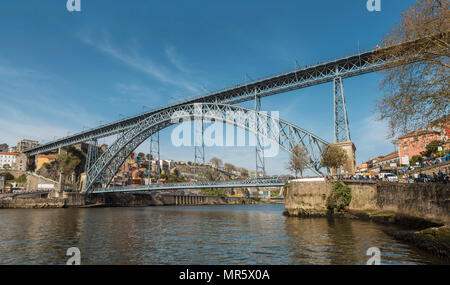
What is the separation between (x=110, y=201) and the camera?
56.6 meters

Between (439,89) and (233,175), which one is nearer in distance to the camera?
(439,89)

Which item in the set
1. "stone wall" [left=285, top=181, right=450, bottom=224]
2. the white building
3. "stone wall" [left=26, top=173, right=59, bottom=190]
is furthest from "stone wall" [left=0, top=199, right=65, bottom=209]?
the white building

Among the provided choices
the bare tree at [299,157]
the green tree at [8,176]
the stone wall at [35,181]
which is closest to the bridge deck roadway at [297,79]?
the bare tree at [299,157]

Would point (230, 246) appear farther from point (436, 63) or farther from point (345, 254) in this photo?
point (436, 63)

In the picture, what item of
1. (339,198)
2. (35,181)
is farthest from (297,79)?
(35,181)

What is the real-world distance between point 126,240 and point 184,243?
9.01 feet

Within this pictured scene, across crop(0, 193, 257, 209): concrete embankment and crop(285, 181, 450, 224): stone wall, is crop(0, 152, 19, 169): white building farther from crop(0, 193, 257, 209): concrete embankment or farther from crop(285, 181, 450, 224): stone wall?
crop(285, 181, 450, 224): stone wall

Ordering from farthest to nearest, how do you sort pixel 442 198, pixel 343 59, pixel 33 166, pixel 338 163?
pixel 33 166 < pixel 343 59 < pixel 338 163 < pixel 442 198

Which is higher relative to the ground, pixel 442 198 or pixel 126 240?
pixel 442 198

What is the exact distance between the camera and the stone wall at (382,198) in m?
13.0

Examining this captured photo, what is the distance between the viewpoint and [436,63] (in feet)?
31.0

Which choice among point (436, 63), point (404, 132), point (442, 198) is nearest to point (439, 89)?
point (436, 63)

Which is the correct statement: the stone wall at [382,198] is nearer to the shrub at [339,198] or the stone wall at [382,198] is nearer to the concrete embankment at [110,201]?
the shrub at [339,198]

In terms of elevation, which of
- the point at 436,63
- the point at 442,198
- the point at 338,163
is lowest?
the point at 442,198
